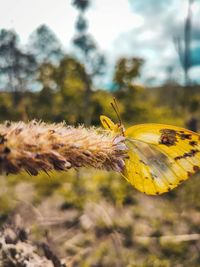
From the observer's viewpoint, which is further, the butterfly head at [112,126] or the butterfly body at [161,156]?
the butterfly body at [161,156]

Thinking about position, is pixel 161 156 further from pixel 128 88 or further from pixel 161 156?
pixel 128 88

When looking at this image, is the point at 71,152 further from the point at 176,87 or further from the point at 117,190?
the point at 176,87

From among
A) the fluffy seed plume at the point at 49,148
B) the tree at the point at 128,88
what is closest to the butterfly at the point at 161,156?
the fluffy seed plume at the point at 49,148

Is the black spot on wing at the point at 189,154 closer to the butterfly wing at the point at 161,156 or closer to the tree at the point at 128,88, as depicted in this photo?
the butterfly wing at the point at 161,156

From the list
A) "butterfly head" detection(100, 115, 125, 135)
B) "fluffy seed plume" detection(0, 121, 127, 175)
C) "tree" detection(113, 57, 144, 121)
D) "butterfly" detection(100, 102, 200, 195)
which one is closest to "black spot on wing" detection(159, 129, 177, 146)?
"butterfly" detection(100, 102, 200, 195)

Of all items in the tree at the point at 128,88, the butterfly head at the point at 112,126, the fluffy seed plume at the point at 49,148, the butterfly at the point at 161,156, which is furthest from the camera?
the tree at the point at 128,88

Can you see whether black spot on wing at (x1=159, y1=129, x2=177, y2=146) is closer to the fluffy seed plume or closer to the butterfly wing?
the butterfly wing

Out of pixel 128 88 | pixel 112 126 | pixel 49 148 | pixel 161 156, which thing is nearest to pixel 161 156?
pixel 161 156

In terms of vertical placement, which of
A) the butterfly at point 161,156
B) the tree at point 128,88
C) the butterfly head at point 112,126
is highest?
the butterfly head at point 112,126

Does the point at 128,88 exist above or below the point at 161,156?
below
